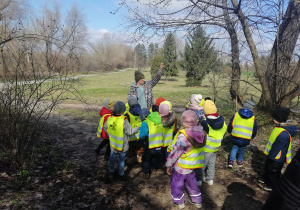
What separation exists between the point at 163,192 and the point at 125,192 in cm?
68

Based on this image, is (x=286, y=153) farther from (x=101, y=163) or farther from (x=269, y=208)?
(x=101, y=163)

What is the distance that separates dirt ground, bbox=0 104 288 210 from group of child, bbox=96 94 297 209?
0.24 meters

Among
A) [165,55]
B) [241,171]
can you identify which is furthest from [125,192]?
[165,55]

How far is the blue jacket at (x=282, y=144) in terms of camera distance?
337cm

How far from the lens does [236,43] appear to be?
24.8 feet

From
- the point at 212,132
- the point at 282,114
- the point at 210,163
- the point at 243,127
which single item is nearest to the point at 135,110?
the point at 212,132

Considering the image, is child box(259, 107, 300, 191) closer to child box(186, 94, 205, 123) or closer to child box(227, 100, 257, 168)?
child box(227, 100, 257, 168)

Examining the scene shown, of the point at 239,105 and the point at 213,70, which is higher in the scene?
the point at 213,70

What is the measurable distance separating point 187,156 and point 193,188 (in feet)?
1.77

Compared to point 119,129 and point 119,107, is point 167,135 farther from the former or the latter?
point 119,107

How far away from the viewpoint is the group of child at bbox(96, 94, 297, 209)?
3.02 metres

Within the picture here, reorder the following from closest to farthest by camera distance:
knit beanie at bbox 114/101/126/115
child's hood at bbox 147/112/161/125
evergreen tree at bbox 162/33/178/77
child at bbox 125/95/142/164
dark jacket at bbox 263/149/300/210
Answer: dark jacket at bbox 263/149/300/210 < knit beanie at bbox 114/101/126/115 < child's hood at bbox 147/112/161/125 < child at bbox 125/95/142/164 < evergreen tree at bbox 162/33/178/77

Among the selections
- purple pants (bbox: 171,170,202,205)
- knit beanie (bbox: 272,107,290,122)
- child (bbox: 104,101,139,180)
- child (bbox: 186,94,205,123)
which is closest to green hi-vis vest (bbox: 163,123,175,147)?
child (bbox: 104,101,139,180)

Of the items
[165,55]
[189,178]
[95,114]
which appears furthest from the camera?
[165,55]
